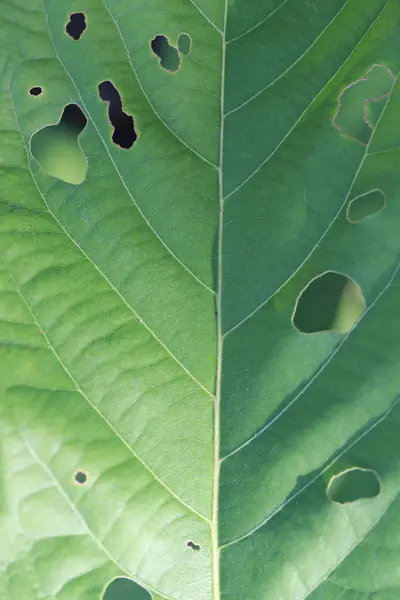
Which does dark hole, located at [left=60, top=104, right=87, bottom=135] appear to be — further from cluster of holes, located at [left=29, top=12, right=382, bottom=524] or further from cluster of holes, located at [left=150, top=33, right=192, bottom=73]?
cluster of holes, located at [left=150, top=33, right=192, bottom=73]

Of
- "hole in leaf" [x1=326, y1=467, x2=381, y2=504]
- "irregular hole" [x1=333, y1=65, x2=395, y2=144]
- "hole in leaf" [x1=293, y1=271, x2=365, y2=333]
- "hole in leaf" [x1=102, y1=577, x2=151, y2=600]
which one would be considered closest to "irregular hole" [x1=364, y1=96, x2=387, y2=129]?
"irregular hole" [x1=333, y1=65, x2=395, y2=144]

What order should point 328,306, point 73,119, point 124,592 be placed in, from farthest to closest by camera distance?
1. point 124,592
2. point 328,306
3. point 73,119

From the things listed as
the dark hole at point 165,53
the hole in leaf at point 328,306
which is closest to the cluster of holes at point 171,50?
the dark hole at point 165,53

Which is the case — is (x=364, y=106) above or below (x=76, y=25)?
below

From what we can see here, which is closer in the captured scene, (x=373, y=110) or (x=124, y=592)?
(x=373, y=110)

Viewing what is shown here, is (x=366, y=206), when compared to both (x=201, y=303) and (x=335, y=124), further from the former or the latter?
(x=201, y=303)

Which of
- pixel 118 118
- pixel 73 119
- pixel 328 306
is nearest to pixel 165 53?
pixel 118 118

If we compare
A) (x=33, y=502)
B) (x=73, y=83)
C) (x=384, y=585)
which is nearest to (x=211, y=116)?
(x=73, y=83)
